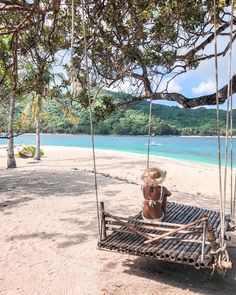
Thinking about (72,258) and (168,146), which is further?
(168,146)

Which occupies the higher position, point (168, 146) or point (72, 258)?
point (72, 258)

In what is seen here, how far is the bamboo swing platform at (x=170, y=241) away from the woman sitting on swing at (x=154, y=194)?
298mm

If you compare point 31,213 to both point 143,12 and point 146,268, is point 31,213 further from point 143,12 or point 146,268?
point 143,12

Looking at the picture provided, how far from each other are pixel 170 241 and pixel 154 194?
0.76 m

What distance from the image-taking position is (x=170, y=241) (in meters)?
4.73

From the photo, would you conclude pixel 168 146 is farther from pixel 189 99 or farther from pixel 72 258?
pixel 72 258

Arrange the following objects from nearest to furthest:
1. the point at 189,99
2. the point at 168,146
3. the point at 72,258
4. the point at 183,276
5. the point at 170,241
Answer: the point at 170,241 → the point at 183,276 → the point at 72,258 → the point at 189,99 → the point at 168,146

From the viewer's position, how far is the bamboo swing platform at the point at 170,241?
4.18 metres

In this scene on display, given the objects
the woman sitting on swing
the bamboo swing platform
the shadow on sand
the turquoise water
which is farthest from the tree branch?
the turquoise water

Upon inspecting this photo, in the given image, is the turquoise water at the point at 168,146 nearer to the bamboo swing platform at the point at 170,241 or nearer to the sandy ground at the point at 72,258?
the sandy ground at the point at 72,258

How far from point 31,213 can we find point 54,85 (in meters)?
2.83

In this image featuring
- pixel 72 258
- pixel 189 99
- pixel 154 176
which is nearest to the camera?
pixel 154 176

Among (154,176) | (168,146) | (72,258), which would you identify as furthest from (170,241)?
(168,146)

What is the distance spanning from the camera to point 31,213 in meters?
8.32
